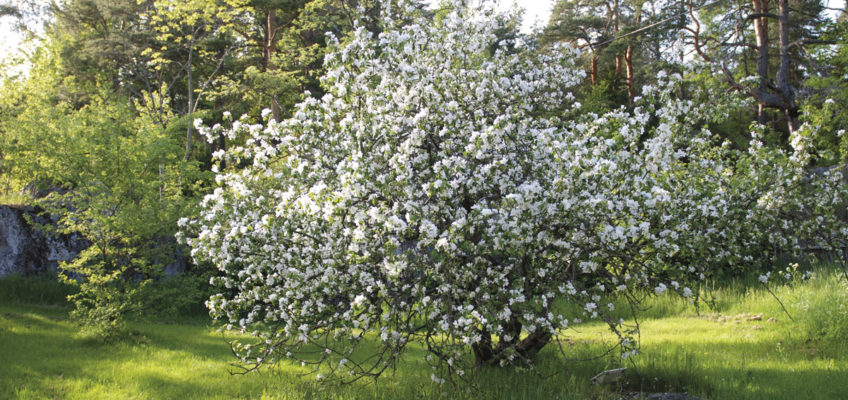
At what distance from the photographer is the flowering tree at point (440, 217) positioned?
5242mm

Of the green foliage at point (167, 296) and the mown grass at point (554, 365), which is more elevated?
the green foliage at point (167, 296)

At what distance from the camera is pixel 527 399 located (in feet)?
21.0

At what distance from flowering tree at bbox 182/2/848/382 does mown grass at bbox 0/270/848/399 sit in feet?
2.90

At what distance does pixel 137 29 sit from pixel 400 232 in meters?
27.0

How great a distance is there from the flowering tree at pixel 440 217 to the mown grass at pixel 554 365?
884 mm

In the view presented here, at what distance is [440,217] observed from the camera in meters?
5.59

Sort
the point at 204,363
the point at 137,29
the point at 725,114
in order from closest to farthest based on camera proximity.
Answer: the point at 725,114
the point at 204,363
the point at 137,29

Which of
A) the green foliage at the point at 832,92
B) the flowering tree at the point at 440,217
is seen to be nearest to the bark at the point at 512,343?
the flowering tree at the point at 440,217

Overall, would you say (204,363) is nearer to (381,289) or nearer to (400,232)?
(381,289)

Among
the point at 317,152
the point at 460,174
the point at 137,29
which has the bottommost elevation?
the point at 460,174

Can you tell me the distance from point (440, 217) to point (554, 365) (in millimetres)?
3743

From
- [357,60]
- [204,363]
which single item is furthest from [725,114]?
[204,363]

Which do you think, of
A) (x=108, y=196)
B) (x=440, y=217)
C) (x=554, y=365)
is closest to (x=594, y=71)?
(x=554, y=365)

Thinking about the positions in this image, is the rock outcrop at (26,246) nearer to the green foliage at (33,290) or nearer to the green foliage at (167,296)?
the green foliage at (33,290)
